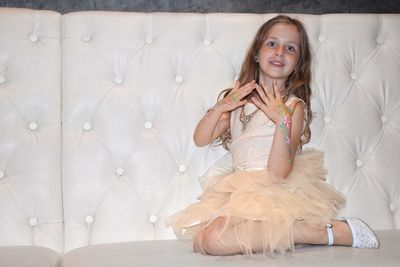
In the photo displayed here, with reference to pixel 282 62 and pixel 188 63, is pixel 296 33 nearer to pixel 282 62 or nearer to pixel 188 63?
pixel 282 62

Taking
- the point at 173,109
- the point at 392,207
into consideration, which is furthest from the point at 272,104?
the point at 392,207

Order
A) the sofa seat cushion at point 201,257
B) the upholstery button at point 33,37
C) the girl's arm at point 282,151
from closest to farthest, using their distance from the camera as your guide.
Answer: the sofa seat cushion at point 201,257 < the girl's arm at point 282,151 < the upholstery button at point 33,37

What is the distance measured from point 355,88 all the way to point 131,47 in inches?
29.7

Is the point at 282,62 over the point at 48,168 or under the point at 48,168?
over

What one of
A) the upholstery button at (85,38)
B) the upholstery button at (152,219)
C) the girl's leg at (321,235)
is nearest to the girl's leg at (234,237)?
the girl's leg at (321,235)

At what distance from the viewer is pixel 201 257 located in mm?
1485

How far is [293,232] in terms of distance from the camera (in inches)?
60.6

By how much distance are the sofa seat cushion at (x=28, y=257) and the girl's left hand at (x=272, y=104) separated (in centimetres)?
75

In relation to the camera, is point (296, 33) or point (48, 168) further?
point (296, 33)

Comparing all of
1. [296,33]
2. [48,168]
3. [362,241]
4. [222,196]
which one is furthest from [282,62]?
[48,168]

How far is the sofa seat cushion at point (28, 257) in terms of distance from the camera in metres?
1.45

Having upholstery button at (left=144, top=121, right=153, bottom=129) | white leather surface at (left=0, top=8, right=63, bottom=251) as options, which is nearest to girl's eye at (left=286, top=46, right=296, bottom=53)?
upholstery button at (left=144, top=121, right=153, bottom=129)

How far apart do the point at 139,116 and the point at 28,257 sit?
21.9 inches

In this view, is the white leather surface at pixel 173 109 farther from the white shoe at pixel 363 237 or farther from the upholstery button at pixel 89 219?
the white shoe at pixel 363 237
